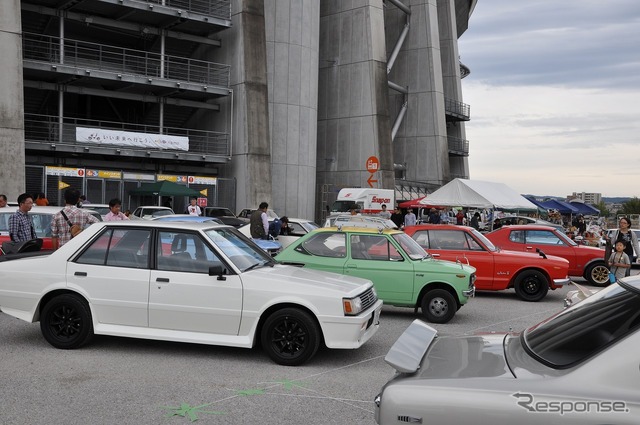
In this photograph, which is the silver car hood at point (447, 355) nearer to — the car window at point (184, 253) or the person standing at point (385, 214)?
the car window at point (184, 253)

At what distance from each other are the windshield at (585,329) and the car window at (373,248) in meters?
6.30

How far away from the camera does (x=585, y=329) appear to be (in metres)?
3.55

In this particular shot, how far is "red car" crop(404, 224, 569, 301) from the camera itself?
13125mm

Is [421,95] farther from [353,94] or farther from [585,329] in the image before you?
[585,329]

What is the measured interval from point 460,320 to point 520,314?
1539 mm

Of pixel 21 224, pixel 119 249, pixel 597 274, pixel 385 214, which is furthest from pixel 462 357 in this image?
pixel 385 214

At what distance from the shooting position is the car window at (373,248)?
10305 mm

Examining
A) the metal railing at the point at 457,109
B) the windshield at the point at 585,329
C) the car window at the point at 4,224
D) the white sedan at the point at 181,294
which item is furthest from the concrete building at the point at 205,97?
the windshield at the point at 585,329

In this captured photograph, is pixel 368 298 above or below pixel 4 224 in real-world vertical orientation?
below

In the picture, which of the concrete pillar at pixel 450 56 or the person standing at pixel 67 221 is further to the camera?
the concrete pillar at pixel 450 56

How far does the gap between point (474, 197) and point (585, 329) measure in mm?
22800

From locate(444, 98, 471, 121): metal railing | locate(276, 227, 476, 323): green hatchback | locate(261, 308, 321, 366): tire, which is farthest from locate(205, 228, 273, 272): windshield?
locate(444, 98, 471, 121): metal railing

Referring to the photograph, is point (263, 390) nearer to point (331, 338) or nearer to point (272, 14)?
point (331, 338)

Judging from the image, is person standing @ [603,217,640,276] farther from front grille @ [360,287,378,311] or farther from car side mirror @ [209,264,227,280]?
car side mirror @ [209,264,227,280]
